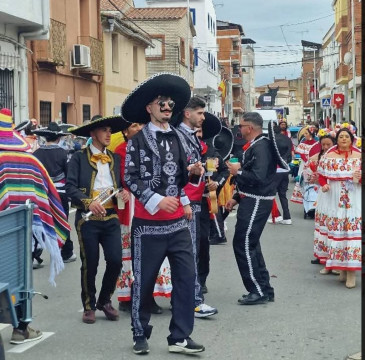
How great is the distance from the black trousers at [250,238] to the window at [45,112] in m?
16.2

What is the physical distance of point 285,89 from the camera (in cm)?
16025

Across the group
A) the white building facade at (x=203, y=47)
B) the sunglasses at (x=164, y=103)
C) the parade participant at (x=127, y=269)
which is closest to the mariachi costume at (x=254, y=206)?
the parade participant at (x=127, y=269)

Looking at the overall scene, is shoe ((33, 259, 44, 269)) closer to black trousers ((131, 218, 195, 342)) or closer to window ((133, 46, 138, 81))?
black trousers ((131, 218, 195, 342))

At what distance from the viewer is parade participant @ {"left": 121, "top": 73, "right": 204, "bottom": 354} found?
5926mm

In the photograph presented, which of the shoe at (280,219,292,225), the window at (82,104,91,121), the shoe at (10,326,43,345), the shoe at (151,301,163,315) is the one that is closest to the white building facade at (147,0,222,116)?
the window at (82,104,91,121)

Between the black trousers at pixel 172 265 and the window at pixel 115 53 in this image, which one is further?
the window at pixel 115 53

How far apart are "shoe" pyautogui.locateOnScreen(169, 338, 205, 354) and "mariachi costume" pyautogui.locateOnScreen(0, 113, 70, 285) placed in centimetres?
138

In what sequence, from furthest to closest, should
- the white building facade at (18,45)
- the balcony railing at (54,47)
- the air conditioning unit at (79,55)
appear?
the air conditioning unit at (79,55) → the balcony railing at (54,47) → the white building facade at (18,45)

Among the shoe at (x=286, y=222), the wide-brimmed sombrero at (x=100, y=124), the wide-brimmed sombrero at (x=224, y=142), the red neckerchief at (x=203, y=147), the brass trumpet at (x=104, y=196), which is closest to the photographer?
the brass trumpet at (x=104, y=196)

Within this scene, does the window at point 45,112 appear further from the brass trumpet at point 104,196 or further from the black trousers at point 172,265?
the black trousers at point 172,265

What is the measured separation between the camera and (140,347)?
19.7ft

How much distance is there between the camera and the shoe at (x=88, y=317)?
695 cm

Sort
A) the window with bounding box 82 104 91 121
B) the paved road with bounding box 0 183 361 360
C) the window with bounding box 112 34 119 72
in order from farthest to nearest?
the window with bounding box 112 34 119 72 → the window with bounding box 82 104 91 121 → the paved road with bounding box 0 183 361 360

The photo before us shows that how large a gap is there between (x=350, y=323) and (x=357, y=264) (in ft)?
5.42
